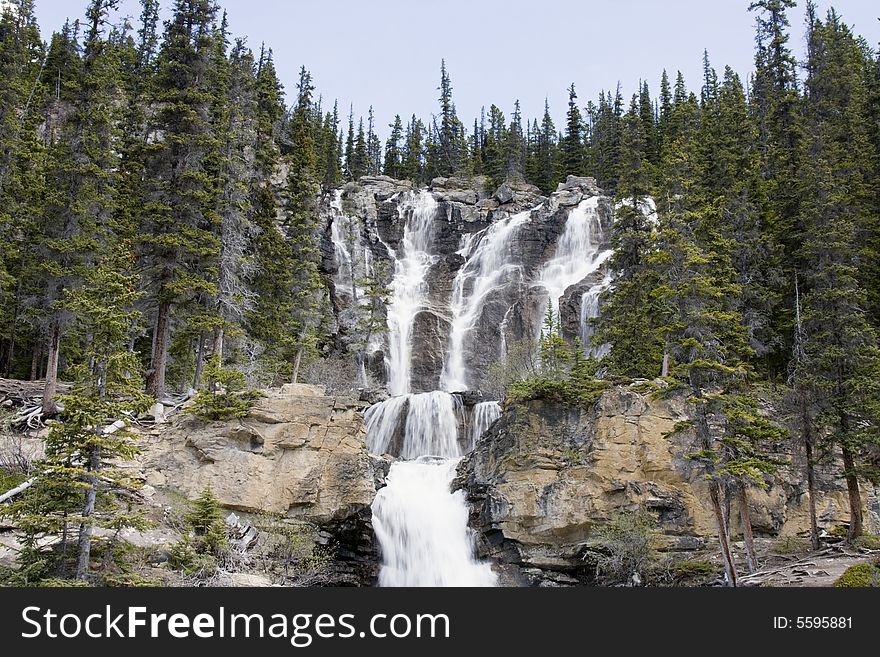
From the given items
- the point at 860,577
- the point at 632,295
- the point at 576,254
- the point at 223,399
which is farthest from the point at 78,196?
the point at 576,254

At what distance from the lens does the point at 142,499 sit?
2056cm

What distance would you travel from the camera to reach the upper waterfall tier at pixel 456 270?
47938 mm

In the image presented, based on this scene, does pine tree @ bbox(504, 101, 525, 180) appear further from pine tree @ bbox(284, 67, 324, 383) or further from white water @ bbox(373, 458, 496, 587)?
white water @ bbox(373, 458, 496, 587)

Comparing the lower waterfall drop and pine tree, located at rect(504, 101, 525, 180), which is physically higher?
pine tree, located at rect(504, 101, 525, 180)

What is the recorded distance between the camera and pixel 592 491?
26359 mm

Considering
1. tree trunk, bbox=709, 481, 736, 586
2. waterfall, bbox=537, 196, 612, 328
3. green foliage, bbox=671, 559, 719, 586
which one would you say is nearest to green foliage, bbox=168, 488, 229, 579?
tree trunk, bbox=709, 481, 736, 586

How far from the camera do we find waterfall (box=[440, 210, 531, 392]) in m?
47.9

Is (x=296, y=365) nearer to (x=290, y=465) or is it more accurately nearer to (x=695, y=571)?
(x=290, y=465)

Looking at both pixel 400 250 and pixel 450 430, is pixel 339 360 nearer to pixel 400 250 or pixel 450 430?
pixel 450 430

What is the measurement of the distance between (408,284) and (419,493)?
2785 cm

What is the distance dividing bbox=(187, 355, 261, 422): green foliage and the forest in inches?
8.0

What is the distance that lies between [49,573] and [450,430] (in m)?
22.0

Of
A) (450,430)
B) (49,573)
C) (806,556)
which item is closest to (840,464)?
(806,556)

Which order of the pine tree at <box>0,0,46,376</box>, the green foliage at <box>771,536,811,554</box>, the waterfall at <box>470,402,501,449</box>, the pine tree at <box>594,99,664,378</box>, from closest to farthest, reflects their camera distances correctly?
the green foliage at <box>771,536,811,554</box>
the pine tree at <box>0,0,46,376</box>
the pine tree at <box>594,99,664,378</box>
the waterfall at <box>470,402,501,449</box>
